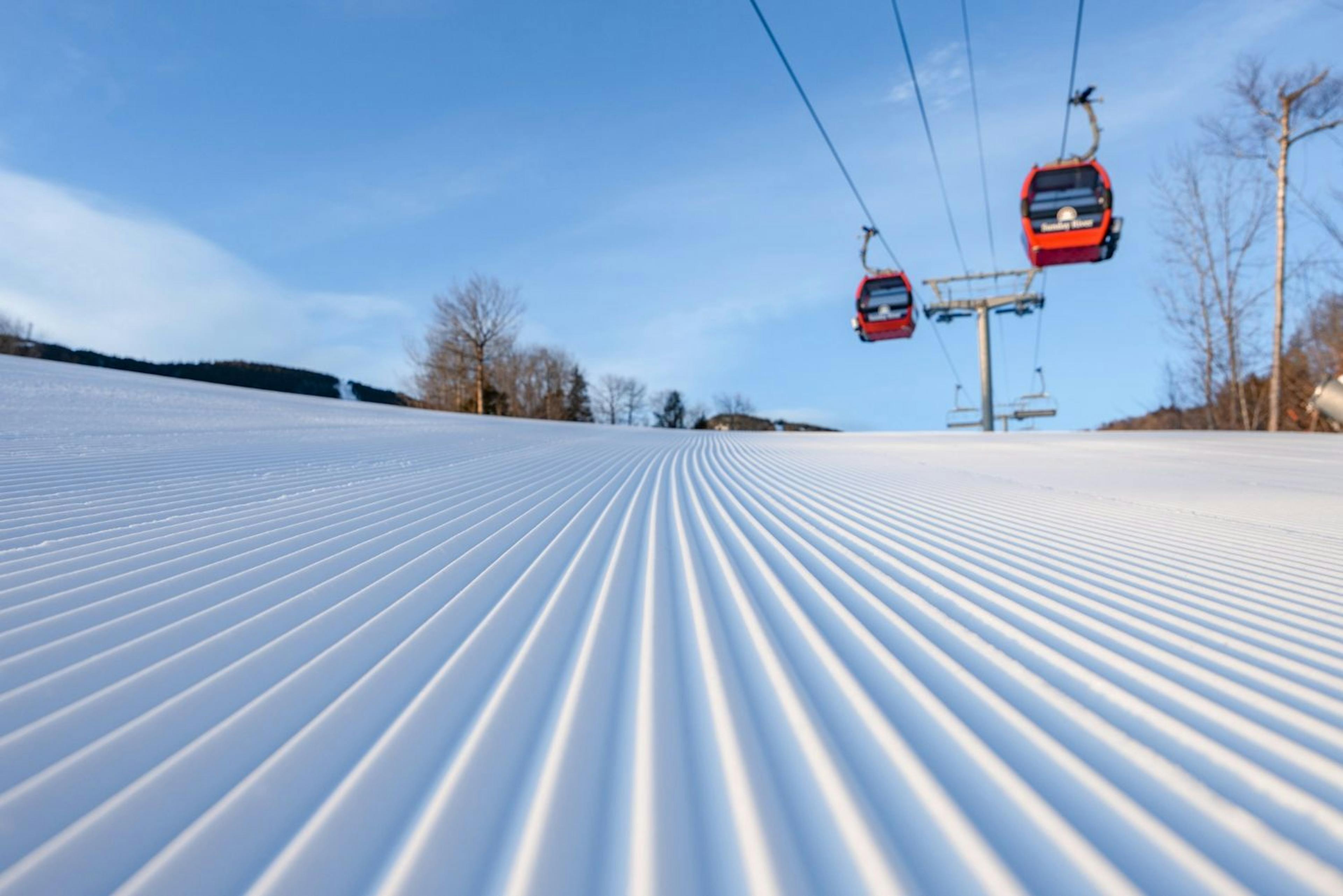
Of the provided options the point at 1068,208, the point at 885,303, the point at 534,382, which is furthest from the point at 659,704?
the point at 534,382

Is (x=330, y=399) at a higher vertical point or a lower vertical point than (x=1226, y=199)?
lower

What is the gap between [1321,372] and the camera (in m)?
14.5

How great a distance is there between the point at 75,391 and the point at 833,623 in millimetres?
8133

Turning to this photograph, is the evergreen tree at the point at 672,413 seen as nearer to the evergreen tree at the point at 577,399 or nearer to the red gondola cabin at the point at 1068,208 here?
the evergreen tree at the point at 577,399

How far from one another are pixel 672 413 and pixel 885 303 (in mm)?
38893

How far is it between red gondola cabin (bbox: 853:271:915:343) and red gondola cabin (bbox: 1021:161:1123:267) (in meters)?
3.15

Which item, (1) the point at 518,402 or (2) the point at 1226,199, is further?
(1) the point at 518,402

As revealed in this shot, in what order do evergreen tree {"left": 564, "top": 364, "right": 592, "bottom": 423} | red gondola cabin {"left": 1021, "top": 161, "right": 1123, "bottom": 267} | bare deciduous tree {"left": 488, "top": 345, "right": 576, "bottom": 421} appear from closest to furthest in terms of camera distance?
red gondola cabin {"left": 1021, "top": 161, "right": 1123, "bottom": 267} → bare deciduous tree {"left": 488, "top": 345, "right": 576, "bottom": 421} → evergreen tree {"left": 564, "top": 364, "right": 592, "bottom": 423}

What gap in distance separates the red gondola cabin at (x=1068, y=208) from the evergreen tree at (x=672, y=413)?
4096 centimetres

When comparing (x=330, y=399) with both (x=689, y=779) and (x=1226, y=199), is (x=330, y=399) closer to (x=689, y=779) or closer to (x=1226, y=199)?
(x=689, y=779)

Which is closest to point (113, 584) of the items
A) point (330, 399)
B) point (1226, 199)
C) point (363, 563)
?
point (363, 563)

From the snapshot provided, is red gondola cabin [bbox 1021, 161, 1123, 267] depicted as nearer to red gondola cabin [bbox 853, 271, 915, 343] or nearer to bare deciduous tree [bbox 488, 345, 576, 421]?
red gondola cabin [bbox 853, 271, 915, 343]

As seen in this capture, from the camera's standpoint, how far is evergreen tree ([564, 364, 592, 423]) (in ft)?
134

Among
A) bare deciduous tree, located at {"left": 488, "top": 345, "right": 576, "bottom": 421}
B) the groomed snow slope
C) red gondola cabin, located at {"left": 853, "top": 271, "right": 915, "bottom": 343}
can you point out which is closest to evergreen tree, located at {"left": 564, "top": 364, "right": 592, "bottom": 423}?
bare deciduous tree, located at {"left": 488, "top": 345, "right": 576, "bottom": 421}
